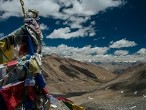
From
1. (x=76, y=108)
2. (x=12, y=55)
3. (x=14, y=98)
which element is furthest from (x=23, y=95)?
(x=76, y=108)

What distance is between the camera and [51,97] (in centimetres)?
1151

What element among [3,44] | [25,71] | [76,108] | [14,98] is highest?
[3,44]

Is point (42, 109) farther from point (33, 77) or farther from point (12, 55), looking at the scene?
point (12, 55)

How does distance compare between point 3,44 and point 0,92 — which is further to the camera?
point 3,44

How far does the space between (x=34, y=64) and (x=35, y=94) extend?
0.95 metres

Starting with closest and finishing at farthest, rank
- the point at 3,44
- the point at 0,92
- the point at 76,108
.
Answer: the point at 0,92
the point at 3,44
the point at 76,108

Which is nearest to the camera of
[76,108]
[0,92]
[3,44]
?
[0,92]

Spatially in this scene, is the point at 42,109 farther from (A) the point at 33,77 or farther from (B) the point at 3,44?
(B) the point at 3,44

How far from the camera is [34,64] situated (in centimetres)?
1072

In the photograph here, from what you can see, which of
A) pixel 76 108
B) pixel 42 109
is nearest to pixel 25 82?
pixel 42 109

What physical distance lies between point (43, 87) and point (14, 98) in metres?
0.92

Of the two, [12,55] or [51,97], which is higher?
[12,55]

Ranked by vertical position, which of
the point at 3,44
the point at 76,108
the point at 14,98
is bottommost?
the point at 76,108

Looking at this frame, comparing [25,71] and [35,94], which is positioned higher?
[25,71]
